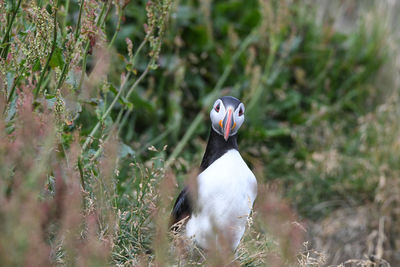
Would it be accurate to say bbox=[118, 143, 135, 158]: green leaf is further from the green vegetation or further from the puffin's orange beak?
the puffin's orange beak

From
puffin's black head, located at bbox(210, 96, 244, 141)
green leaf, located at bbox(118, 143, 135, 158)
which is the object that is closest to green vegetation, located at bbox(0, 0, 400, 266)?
green leaf, located at bbox(118, 143, 135, 158)

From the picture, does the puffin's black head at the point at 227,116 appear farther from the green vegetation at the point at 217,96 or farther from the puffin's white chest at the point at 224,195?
the green vegetation at the point at 217,96

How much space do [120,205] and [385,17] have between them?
3516 mm

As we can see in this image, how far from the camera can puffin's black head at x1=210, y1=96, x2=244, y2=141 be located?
2.03m

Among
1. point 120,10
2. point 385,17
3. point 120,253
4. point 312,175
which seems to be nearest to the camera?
point 120,253

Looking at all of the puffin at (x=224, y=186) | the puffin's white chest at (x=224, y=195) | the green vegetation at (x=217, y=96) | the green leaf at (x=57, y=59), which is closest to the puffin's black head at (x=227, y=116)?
the puffin at (x=224, y=186)

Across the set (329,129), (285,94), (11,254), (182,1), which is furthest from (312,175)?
(11,254)

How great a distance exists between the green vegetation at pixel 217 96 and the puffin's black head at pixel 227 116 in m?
0.24

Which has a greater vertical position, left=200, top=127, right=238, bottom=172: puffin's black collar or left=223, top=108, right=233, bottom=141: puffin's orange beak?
left=223, top=108, right=233, bottom=141: puffin's orange beak

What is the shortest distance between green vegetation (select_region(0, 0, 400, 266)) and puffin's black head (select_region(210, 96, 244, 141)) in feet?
0.79

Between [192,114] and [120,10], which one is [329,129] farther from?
[120,10]

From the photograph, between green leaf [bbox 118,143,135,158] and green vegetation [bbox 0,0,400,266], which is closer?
green vegetation [bbox 0,0,400,266]

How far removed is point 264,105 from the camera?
4.16 m

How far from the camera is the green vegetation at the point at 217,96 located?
6.38 ft
